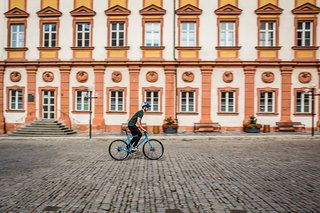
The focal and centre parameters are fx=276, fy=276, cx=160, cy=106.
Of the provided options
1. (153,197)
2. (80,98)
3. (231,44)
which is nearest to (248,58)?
(231,44)

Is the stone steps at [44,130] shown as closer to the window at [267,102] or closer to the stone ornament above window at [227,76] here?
the stone ornament above window at [227,76]

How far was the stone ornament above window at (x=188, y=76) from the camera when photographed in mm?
21266

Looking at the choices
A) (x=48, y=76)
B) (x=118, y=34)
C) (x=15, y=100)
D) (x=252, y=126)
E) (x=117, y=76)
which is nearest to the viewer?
(x=252, y=126)

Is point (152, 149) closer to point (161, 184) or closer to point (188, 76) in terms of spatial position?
point (161, 184)

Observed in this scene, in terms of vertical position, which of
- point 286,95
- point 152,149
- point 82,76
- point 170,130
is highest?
point 82,76

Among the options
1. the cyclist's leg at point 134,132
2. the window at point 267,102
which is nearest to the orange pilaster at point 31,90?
the cyclist's leg at point 134,132

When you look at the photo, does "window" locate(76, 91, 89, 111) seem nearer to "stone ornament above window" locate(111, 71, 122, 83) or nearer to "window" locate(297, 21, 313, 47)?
"stone ornament above window" locate(111, 71, 122, 83)

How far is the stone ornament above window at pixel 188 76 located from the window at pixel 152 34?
3178 millimetres

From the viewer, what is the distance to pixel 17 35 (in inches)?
880

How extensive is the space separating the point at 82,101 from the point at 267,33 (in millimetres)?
15351

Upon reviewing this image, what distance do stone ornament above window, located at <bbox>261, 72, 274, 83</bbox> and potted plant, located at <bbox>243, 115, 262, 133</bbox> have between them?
10.2 ft

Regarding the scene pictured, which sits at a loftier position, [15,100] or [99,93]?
[99,93]

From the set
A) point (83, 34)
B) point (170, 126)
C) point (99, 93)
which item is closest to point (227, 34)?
point (170, 126)

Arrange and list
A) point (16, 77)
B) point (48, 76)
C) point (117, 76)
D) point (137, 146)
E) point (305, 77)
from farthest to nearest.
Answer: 1. point (16, 77)
2. point (48, 76)
3. point (117, 76)
4. point (305, 77)
5. point (137, 146)
